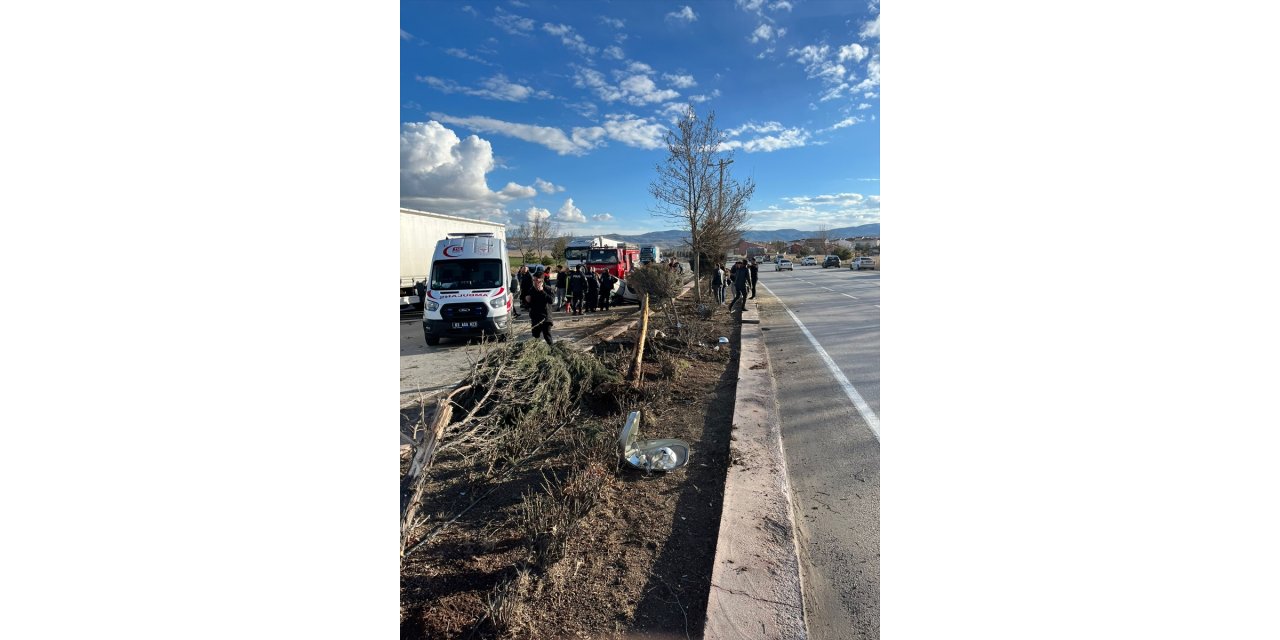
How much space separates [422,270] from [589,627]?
16.2 metres

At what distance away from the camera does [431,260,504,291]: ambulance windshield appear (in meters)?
10.5

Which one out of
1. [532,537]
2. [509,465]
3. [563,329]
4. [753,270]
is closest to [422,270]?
[563,329]

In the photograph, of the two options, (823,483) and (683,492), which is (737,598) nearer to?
(683,492)

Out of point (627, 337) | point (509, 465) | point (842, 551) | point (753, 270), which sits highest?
point (753, 270)

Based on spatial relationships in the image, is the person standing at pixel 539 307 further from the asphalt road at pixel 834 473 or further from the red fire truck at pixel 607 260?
the red fire truck at pixel 607 260

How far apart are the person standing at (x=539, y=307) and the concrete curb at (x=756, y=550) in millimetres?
4239

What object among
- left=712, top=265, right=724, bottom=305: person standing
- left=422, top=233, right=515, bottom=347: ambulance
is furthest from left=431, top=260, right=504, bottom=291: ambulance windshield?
left=712, top=265, right=724, bottom=305: person standing

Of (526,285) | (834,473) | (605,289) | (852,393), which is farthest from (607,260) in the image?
(834,473)

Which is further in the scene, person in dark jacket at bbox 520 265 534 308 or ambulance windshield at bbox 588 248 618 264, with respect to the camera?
ambulance windshield at bbox 588 248 618 264

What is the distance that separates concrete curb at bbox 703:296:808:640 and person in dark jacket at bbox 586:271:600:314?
11334 mm

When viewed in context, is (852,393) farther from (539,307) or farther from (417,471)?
(417,471)

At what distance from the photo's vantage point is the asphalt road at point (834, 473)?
2.65 meters

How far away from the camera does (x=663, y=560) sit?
112 inches

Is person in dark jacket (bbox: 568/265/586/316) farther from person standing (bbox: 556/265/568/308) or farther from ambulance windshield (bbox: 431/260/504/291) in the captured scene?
ambulance windshield (bbox: 431/260/504/291)
